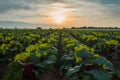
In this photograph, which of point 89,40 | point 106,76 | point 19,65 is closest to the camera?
point 106,76

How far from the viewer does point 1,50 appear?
365 inches

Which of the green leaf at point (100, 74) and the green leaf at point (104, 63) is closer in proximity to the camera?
the green leaf at point (100, 74)

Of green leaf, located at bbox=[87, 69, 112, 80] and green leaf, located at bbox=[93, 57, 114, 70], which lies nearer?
green leaf, located at bbox=[87, 69, 112, 80]

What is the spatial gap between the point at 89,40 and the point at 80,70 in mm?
9848

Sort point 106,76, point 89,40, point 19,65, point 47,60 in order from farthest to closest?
point 89,40
point 47,60
point 19,65
point 106,76

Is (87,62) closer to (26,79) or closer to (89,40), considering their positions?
(26,79)

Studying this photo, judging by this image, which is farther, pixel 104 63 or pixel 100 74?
pixel 104 63

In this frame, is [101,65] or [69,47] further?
[69,47]

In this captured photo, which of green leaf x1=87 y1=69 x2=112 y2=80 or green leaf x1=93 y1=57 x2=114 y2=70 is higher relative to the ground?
green leaf x1=93 y1=57 x2=114 y2=70

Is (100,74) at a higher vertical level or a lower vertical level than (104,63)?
lower

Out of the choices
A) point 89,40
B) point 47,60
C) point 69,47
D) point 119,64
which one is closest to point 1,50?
point 69,47

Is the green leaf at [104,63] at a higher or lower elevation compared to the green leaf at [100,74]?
higher

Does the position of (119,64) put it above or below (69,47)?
below

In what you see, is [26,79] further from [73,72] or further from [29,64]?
[73,72]
